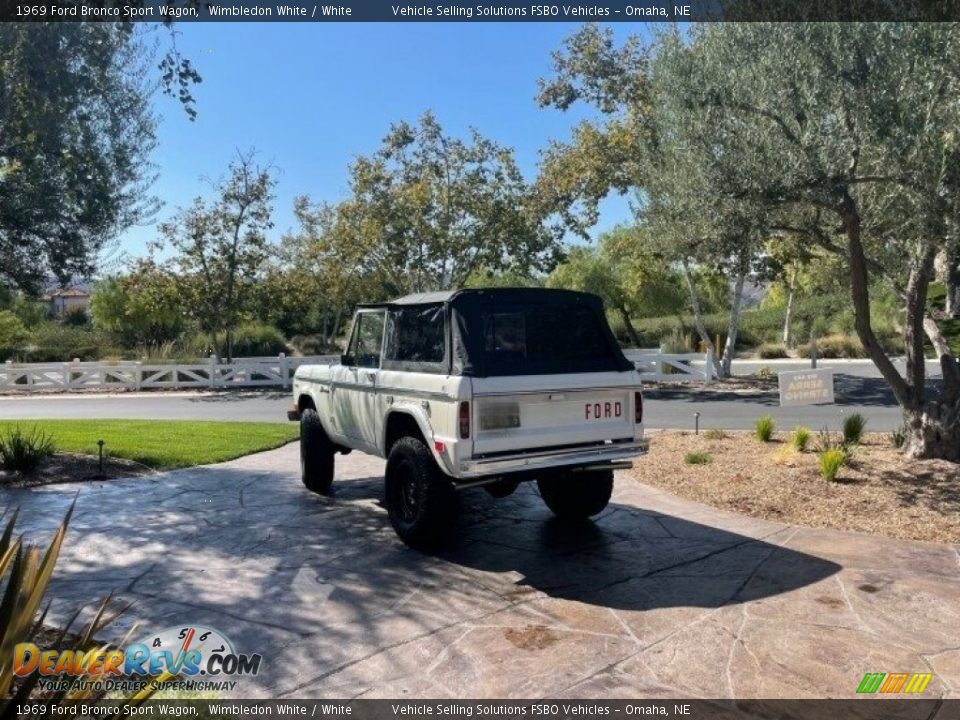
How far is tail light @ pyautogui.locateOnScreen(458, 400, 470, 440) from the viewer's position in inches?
211

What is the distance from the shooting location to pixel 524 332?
6.11 m

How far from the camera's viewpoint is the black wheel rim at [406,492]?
19.5 feet

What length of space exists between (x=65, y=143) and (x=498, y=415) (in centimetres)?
618

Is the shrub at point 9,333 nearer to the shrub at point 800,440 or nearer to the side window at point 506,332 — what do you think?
the side window at point 506,332

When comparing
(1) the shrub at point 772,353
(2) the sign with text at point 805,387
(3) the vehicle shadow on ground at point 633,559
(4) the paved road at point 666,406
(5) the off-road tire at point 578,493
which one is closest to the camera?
(3) the vehicle shadow on ground at point 633,559

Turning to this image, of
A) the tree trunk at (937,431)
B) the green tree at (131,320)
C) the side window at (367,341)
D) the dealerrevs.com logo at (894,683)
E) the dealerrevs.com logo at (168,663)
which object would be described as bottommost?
the dealerrevs.com logo at (894,683)

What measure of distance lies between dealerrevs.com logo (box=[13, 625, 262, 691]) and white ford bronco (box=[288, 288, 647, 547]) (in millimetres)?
1910

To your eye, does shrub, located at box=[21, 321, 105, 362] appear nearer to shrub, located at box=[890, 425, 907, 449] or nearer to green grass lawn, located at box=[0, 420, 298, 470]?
green grass lawn, located at box=[0, 420, 298, 470]

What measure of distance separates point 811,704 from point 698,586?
1572 mm

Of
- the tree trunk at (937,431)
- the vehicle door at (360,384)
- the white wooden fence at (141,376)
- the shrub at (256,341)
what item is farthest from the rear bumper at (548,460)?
the shrub at (256,341)

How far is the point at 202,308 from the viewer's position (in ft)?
79.7

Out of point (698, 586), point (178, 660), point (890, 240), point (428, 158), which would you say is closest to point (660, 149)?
point (890, 240)

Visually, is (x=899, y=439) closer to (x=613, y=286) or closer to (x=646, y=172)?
(x=646, y=172)

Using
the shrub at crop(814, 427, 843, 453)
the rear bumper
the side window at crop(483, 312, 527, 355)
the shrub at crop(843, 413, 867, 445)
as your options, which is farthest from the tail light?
the shrub at crop(843, 413, 867, 445)
